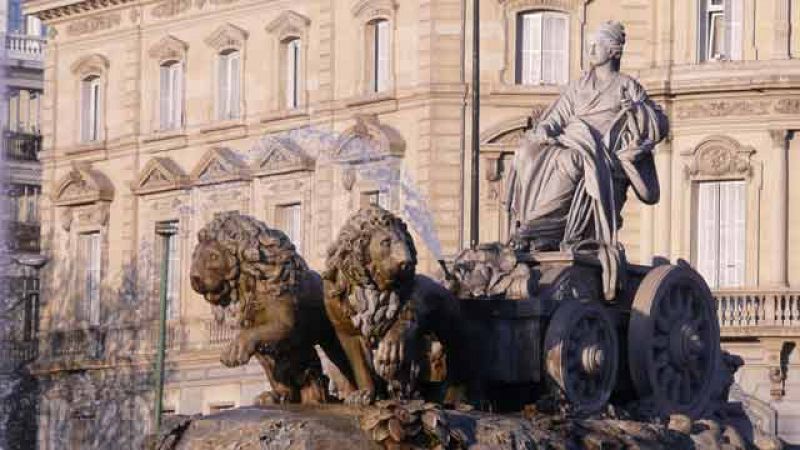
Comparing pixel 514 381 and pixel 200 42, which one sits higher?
pixel 200 42

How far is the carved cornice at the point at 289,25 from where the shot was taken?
68.0 meters

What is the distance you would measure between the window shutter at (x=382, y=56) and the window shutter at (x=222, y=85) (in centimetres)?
543

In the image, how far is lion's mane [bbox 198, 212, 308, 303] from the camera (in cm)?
2011

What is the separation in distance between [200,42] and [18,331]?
42.3ft

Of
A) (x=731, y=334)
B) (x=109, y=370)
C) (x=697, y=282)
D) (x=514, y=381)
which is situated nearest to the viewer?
(x=514, y=381)

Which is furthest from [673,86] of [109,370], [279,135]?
[109,370]

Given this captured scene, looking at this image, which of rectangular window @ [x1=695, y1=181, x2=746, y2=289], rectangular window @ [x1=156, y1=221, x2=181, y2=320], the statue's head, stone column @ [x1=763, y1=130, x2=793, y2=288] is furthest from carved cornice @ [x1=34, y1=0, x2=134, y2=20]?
the statue's head

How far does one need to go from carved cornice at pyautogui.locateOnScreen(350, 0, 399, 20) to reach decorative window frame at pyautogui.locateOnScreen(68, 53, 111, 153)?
9.94 meters

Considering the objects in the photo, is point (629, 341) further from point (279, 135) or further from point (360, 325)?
point (279, 135)

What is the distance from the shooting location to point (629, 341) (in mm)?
22234

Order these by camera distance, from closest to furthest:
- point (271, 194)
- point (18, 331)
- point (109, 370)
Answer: point (271, 194) → point (109, 370) → point (18, 331)

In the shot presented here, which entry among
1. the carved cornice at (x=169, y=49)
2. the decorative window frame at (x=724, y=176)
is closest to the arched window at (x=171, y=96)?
the carved cornice at (x=169, y=49)

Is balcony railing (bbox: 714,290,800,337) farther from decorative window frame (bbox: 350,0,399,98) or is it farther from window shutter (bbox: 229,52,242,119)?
window shutter (bbox: 229,52,242,119)

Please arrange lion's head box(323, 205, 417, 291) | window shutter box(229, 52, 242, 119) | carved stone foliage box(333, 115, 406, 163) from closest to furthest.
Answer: lion's head box(323, 205, 417, 291)
carved stone foliage box(333, 115, 406, 163)
window shutter box(229, 52, 242, 119)
